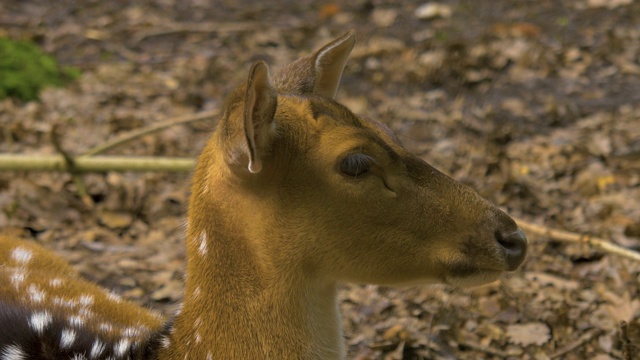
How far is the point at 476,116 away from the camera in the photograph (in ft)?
24.3

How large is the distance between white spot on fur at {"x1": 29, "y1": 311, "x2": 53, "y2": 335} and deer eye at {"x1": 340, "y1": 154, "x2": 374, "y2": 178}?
4.73ft

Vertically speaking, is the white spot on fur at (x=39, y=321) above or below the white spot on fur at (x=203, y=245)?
below

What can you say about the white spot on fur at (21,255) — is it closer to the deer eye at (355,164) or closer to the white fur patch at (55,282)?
the white fur patch at (55,282)

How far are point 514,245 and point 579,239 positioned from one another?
2.02 metres

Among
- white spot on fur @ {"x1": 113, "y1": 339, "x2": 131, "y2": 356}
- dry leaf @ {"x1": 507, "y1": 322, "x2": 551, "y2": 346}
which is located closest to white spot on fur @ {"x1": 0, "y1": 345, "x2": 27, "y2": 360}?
white spot on fur @ {"x1": 113, "y1": 339, "x2": 131, "y2": 356}

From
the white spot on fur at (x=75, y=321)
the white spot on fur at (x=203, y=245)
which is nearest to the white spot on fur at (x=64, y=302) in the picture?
the white spot on fur at (x=75, y=321)

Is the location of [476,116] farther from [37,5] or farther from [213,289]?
[37,5]

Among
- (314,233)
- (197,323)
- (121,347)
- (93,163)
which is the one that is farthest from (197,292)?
(93,163)

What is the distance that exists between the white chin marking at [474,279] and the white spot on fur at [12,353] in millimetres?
1756

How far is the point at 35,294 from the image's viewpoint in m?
3.78

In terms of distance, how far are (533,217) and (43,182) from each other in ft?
12.7

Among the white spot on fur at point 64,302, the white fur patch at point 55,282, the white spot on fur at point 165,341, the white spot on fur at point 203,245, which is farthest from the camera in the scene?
the white fur patch at point 55,282

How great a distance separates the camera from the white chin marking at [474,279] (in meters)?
3.23

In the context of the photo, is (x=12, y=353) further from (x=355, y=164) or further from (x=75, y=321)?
(x=355, y=164)
